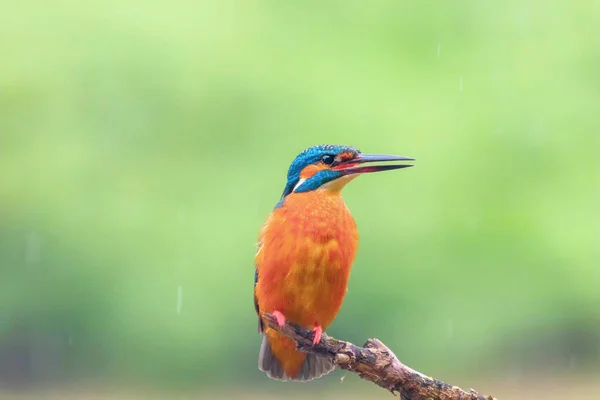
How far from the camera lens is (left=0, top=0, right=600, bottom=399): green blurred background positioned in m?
4.61

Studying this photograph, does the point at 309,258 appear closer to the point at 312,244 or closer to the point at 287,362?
the point at 312,244

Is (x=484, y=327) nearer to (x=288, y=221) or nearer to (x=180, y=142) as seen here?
(x=180, y=142)

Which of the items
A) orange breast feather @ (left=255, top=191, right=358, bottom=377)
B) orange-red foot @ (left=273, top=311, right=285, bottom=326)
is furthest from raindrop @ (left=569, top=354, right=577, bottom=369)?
orange-red foot @ (left=273, top=311, right=285, bottom=326)

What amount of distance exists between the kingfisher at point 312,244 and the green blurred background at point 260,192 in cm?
212

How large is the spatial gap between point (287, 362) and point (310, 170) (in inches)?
25.3

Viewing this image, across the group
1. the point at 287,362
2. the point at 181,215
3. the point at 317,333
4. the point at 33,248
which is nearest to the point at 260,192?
the point at 181,215

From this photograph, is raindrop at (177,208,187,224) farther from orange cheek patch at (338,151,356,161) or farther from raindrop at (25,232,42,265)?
orange cheek patch at (338,151,356,161)

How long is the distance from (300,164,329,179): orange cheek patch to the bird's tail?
51 cm

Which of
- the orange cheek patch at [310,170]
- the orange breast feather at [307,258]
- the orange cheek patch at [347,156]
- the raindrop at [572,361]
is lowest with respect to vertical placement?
the raindrop at [572,361]

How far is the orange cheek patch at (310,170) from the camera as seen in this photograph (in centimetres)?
229

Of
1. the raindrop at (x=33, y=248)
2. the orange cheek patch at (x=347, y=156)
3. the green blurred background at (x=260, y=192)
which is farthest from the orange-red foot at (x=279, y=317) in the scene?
the raindrop at (x=33, y=248)

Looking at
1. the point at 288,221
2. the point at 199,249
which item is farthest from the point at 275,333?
the point at 199,249

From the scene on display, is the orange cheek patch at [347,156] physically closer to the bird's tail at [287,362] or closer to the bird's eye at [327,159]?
the bird's eye at [327,159]

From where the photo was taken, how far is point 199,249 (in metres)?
4.56
